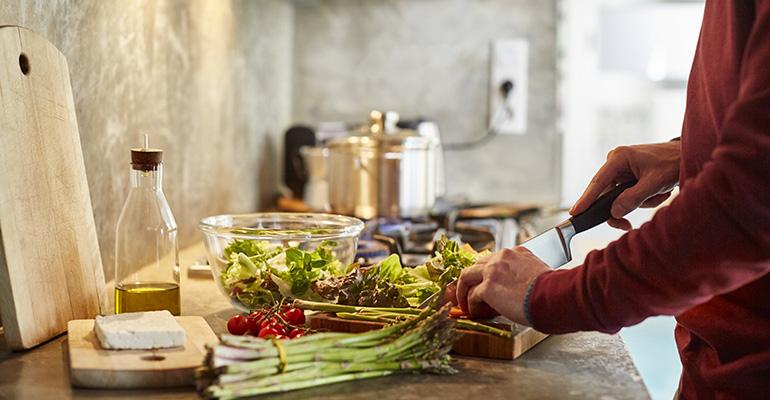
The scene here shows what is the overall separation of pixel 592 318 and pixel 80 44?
1.02 m

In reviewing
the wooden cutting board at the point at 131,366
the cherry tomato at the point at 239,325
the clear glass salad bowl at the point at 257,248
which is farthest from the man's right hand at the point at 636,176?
the wooden cutting board at the point at 131,366

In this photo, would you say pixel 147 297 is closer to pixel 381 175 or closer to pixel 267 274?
pixel 267 274

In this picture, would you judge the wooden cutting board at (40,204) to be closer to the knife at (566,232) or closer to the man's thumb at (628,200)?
the knife at (566,232)

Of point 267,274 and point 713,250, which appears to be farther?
point 267,274

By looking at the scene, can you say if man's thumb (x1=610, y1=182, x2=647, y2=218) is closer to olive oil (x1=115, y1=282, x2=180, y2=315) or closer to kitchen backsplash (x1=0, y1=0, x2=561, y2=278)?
olive oil (x1=115, y1=282, x2=180, y2=315)

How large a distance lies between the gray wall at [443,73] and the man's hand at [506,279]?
85.4 inches

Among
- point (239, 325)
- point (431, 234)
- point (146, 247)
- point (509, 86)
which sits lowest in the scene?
point (431, 234)

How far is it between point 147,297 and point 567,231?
2.08ft

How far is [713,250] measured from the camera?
3.35 feet

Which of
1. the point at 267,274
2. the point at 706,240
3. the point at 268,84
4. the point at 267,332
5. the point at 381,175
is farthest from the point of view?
the point at 268,84

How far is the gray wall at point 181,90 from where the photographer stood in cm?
167

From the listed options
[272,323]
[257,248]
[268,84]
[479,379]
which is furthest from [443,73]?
[479,379]

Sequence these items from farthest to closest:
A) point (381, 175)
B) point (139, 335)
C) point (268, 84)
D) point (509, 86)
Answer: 1. point (509, 86)
2. point (268, 84)
3. point (381, 175)
4. point (139, 335)

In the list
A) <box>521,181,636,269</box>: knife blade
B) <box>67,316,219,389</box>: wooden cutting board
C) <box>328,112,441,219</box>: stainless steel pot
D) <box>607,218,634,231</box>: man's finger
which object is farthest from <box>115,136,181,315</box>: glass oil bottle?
<box>328,112,441,219</box>: stainless steel pot
